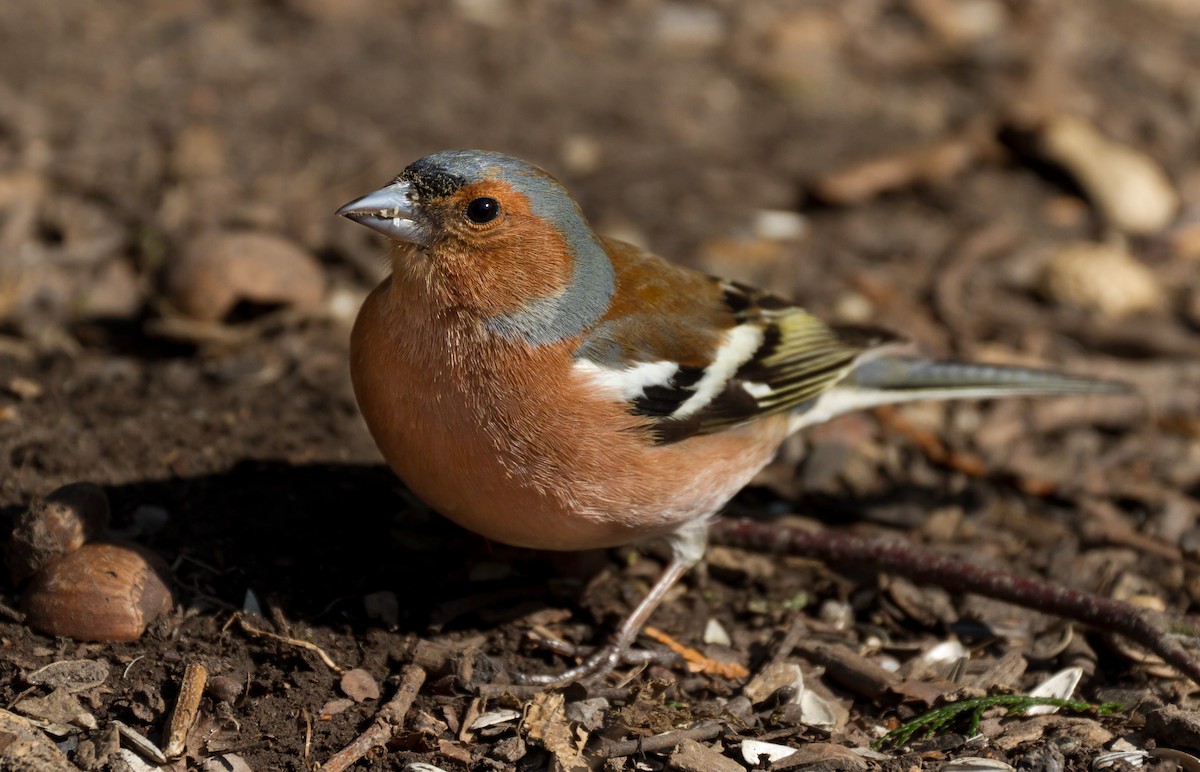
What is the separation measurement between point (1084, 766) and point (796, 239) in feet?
12.1

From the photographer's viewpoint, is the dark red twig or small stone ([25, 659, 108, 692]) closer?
small stone ([25, 659, 108, 692])

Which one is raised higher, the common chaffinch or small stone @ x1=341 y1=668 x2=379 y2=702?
the common chaffinch

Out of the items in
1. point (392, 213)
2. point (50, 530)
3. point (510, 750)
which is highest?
point (392, 213)

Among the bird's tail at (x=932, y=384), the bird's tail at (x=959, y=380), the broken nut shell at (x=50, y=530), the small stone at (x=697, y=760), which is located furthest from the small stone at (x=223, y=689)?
the bird's tail at (x=959, y=380)

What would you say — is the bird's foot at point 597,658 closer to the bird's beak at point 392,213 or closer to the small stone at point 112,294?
the bird's beak at point 392,213

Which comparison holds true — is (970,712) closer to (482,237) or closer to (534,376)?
(534,376)

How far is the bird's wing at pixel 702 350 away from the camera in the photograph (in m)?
3.80

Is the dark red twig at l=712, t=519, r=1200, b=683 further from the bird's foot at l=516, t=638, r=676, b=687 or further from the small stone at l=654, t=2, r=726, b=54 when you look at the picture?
the small stone at l=654, t=2, r=726, b=54

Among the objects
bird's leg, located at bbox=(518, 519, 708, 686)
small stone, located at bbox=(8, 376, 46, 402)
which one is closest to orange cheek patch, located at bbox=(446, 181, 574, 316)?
bird's leg, located at bbox=(518, 519, 708, 686)

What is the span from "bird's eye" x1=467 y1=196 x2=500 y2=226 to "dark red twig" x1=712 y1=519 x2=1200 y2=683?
152cm

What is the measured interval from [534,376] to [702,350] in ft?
2.42

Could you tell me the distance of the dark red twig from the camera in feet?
12.5

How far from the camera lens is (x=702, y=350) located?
13.4 feet

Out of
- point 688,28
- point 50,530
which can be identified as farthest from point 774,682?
point 688,28
